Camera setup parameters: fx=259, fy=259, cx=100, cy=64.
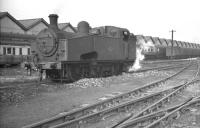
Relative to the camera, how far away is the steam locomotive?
1233 cm

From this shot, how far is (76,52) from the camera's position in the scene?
41.7 feet

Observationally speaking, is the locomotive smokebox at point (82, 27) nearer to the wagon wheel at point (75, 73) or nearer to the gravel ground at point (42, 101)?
the wagon wheel at point (75, 73)

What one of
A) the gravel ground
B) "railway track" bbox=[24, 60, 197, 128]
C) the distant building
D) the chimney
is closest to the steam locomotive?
the chimney

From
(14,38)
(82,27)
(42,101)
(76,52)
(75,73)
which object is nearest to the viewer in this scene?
(42,101)

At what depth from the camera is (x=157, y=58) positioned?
42.8m

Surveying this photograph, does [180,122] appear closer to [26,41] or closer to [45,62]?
[45,62]

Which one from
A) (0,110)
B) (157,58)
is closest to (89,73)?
(0,110)

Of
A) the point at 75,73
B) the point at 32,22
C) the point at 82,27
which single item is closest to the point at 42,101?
the point at 75,73

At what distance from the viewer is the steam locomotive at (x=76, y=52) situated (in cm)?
1233

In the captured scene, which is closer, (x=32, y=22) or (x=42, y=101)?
(x=42, y=101)

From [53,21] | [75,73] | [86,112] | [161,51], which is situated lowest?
[86,112]

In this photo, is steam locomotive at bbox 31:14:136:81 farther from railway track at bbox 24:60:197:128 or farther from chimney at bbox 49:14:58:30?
railway track at bbox 24:60:197:128

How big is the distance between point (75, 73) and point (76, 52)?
1164mm

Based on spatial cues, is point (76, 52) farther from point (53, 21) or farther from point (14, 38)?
point (14, 38)
